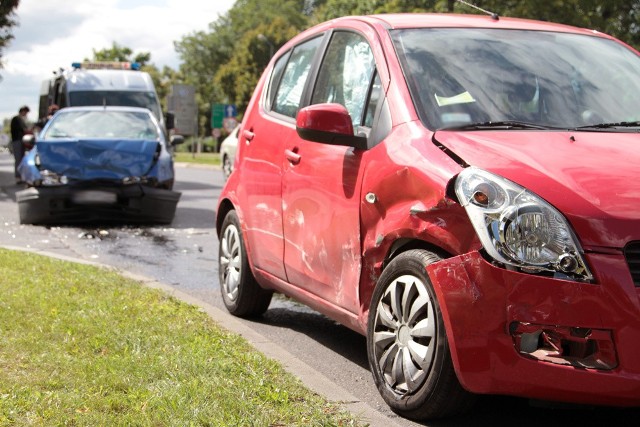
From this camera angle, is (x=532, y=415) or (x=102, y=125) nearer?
(x=532, y=415)

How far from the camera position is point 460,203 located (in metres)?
4.41

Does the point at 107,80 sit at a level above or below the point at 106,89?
above

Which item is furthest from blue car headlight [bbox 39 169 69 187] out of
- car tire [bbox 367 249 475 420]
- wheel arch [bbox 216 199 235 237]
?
car tire [bbox 367 249 475 420]

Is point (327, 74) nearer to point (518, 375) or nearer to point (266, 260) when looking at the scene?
point (266, 260)

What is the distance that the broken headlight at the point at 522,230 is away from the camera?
162 inches

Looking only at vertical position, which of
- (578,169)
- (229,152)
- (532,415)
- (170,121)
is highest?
(578,169)

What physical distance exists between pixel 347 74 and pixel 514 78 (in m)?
1.00

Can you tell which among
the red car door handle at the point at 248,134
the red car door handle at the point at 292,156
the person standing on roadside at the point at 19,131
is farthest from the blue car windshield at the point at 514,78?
the person standing on roadside at the point at 19,131

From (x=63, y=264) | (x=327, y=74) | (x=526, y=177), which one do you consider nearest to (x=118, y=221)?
(x=63, y=264)

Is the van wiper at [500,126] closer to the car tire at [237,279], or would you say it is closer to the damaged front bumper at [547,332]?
the damaged front bumper at [547,332]

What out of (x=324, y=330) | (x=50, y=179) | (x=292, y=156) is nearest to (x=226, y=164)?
(x=50, y=179)

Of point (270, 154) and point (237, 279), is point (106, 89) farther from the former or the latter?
point (270, 154)

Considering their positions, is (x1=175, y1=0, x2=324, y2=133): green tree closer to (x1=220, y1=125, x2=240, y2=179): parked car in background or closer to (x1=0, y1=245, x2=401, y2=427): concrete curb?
(x1=220, y1=125, x2=240, y2=179): parked car in background

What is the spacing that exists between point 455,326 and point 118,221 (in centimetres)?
1185
